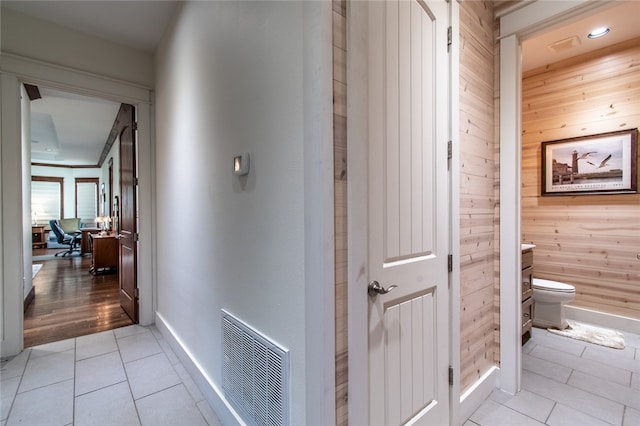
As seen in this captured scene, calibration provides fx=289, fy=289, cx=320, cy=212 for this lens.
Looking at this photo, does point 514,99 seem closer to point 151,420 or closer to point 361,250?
point 361,250

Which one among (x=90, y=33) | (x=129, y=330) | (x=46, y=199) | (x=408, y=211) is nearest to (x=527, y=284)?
(x=408, y=211)

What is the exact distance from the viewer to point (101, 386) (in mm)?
2047

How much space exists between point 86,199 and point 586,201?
530 inches

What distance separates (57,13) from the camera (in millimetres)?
2555

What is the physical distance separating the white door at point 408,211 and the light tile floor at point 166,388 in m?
0.72

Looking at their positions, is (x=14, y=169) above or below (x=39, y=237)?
above

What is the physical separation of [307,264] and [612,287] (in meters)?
3.68

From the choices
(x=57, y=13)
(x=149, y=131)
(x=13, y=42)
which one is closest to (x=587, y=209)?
(x=149, y=131)

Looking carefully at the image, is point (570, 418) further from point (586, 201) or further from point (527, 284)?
point (586, 201)

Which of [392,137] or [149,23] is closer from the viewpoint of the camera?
[392,137]

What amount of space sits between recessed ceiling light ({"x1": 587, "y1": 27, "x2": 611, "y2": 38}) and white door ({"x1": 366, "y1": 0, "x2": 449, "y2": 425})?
7.61 ft

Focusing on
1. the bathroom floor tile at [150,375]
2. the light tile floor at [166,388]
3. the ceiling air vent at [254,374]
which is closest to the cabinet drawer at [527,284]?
the light tile floor at [166,388]

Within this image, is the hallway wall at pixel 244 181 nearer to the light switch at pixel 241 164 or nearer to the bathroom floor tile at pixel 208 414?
the light switch at pixel 241 164

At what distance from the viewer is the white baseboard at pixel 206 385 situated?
62.7 inches
